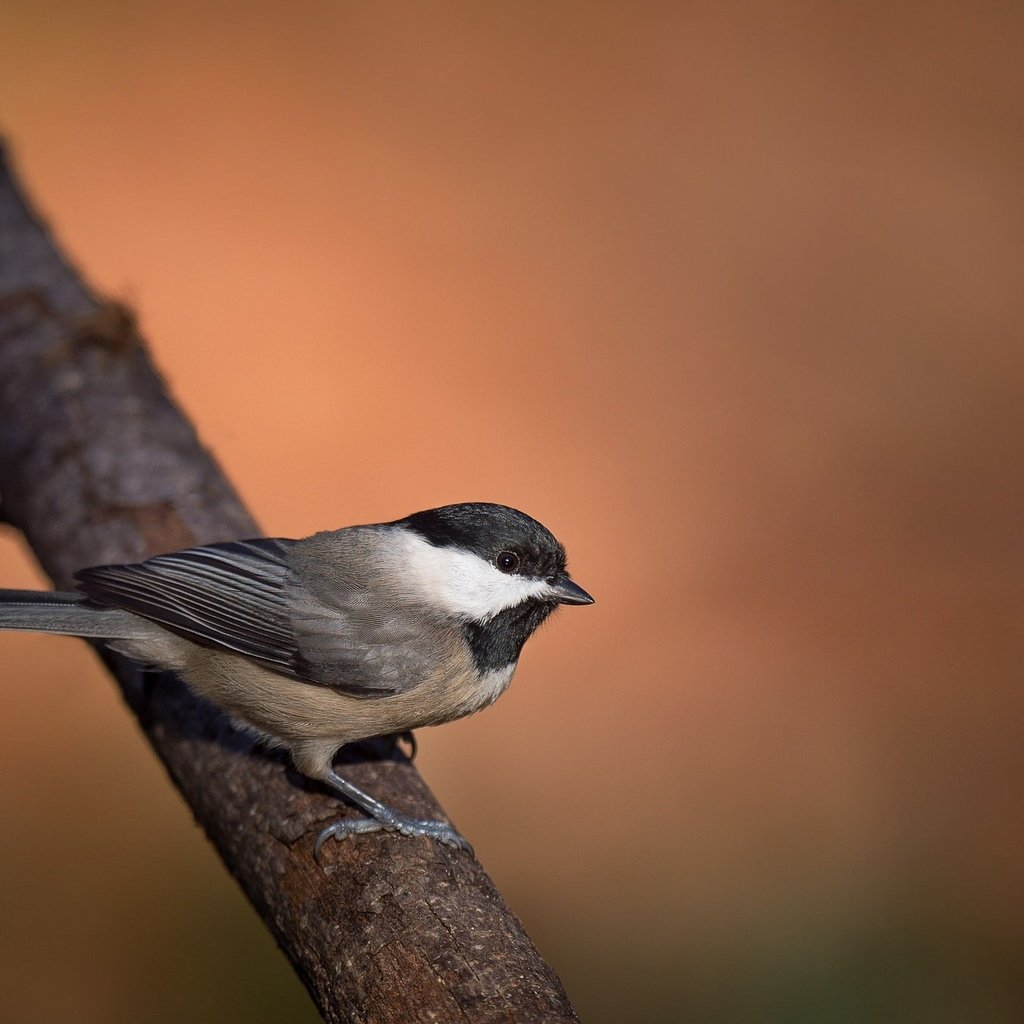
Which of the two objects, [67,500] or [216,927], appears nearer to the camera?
[67,500]

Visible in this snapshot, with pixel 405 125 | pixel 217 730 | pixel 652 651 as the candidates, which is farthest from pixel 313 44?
pixel 217 730

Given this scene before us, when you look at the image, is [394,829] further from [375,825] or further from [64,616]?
[64,616]

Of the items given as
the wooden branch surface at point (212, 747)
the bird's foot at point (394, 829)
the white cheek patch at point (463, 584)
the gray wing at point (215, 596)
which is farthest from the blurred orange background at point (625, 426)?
the bird's foot at point (394, 829)

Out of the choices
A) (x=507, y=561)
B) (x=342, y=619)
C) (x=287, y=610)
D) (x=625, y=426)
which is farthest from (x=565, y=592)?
(x=625, y=426)

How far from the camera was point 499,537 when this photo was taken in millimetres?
2471

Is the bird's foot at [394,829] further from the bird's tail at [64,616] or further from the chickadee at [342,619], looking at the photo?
the bird's tail at [64,616]

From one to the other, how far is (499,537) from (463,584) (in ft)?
0.42

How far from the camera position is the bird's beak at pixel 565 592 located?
2549 millimetres

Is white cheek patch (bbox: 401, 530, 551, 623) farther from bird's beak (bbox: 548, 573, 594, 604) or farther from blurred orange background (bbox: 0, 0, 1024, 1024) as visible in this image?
blurred orange background (bbox: 0, 0, 1024, 1024)

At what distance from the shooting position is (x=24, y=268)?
3484mm

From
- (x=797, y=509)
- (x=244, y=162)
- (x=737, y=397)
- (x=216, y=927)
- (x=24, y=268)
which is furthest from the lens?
(x=244, y=162)

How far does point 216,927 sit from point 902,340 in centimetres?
443

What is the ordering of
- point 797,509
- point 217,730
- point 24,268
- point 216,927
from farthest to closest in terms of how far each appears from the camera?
point 797,509
point 216,927
point 24,268
point 217,730

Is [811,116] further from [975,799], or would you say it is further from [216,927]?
[216,927]
